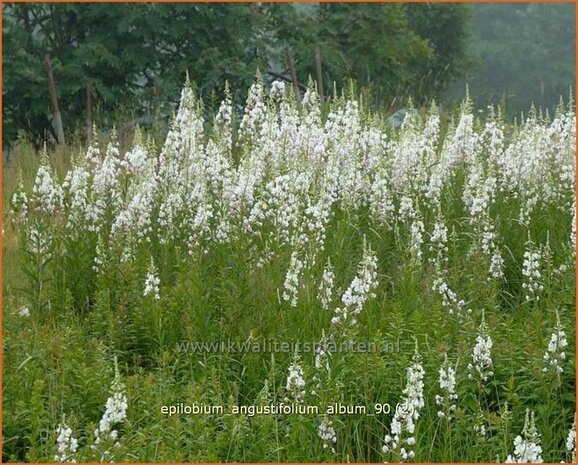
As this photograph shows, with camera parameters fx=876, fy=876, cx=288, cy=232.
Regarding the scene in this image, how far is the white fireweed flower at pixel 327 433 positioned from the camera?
4.05 metres

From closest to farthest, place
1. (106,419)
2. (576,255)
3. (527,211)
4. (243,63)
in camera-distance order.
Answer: (106,419) < (576,255) < (527,211) < (243,63)

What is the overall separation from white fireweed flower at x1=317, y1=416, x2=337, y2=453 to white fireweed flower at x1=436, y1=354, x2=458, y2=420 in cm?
51

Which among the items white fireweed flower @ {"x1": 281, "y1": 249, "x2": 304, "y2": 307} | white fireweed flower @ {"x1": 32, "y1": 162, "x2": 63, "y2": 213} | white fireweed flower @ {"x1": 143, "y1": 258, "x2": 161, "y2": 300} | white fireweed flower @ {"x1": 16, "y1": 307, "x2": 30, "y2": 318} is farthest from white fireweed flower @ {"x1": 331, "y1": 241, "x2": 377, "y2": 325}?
white fireweed flower @ {"x1": 32, "y1": 162, "x2": 63, "y2": 213}

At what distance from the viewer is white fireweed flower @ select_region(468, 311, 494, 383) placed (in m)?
4.30

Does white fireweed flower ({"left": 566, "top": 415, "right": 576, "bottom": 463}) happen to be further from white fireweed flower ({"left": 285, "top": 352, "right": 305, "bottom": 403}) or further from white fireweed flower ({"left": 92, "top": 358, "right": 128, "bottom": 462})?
white fireweed flower ({"left": 92, "top": 358, "right": 128, "bottom": 462})

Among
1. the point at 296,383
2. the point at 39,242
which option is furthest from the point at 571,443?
the point at 39,242

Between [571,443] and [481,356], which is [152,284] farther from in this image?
[571,443]

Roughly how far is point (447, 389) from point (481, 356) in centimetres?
29

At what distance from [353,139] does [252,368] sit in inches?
109

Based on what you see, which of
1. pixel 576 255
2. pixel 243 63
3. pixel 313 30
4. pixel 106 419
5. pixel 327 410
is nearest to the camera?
pixel 106 419

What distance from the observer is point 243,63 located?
15.8 metres

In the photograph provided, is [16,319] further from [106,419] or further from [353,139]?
[353,139]

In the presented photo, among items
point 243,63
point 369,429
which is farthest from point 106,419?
point 243,63

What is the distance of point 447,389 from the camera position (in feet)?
13.6
